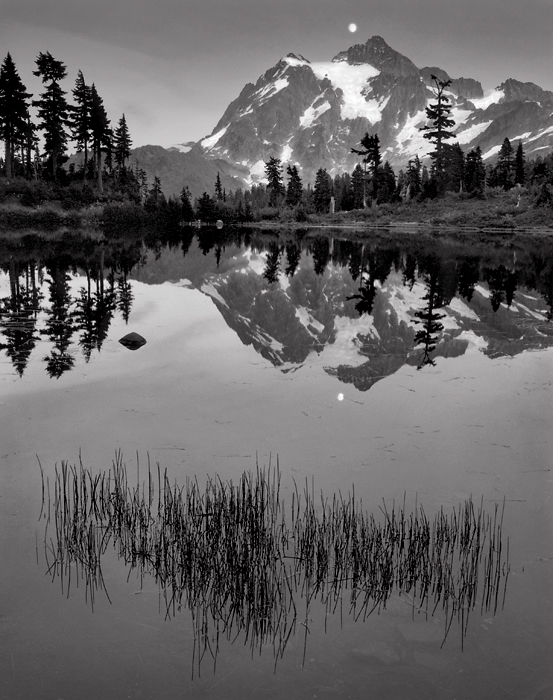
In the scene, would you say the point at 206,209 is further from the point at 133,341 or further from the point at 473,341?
the point at 473,341

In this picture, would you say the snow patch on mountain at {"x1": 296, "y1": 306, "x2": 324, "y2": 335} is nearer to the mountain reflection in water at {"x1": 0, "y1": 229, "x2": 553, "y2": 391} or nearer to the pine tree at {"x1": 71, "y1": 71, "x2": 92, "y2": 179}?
the mountain reflection in water at {"x1": 0, "y1": 229, "x2": 553, "y2": 391}

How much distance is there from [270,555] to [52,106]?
3346 inches

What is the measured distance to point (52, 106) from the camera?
79250 millimetres

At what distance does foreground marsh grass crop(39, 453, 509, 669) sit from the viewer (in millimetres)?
5934

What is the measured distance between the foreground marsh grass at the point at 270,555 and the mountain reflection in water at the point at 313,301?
20.8 ft

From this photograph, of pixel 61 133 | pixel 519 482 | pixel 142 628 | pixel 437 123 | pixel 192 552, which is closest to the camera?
pixel 142 628

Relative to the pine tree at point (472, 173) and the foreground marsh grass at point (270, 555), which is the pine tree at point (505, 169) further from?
the foreground marsh grass at point (270, 555)

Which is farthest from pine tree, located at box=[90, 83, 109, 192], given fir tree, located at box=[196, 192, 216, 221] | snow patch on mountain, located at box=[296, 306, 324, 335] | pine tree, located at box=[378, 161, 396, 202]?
snow patch on mountain, located at box=[296, 306, 324, 335]

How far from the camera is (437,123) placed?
326ft

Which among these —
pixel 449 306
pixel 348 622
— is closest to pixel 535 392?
pixel 348 622

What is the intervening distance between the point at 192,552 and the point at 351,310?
1773cm

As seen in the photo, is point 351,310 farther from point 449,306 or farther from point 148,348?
point 148,348

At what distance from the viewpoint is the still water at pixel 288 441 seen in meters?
5.25

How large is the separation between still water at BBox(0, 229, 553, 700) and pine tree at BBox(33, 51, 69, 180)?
5904 cm
